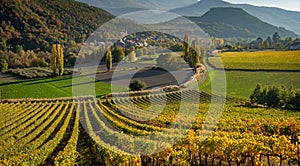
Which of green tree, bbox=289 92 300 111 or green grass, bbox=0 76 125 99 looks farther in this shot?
green grass, bbox=0 76 125 99

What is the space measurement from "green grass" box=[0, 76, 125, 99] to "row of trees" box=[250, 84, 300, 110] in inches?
886

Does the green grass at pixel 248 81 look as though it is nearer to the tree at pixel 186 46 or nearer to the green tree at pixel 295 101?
the green tree at pixel 295 101

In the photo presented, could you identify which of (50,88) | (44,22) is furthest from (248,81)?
(44,22)

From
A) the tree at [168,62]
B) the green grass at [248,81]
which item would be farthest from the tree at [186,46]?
the green grass at [248,81]

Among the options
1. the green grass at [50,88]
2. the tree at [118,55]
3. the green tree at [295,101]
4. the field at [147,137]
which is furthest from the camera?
the tree at [118,55]

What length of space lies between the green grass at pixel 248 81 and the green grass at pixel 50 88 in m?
18.8

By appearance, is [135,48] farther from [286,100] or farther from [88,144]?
[88,144]

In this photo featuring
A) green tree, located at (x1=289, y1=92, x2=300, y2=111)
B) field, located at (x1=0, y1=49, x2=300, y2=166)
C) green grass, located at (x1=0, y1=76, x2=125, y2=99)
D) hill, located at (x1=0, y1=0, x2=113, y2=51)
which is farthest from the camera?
hill, located at (x1=0, y1=0, x2=113, y2=51)

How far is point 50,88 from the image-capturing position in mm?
48594

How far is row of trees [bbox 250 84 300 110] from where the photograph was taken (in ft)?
105

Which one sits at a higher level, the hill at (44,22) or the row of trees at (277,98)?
the hill at (44,22)

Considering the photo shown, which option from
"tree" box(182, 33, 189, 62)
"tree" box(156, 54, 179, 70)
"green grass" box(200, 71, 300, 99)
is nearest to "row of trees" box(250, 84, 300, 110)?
"green grass" box(200, 71, 300, 99)

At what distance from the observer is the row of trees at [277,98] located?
32.0 metres

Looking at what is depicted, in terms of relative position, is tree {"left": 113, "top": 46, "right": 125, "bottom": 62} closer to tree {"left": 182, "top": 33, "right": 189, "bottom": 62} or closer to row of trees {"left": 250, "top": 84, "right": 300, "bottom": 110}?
tree {"left": 182, "top": 33, "right": 189, "bottom": 62}
